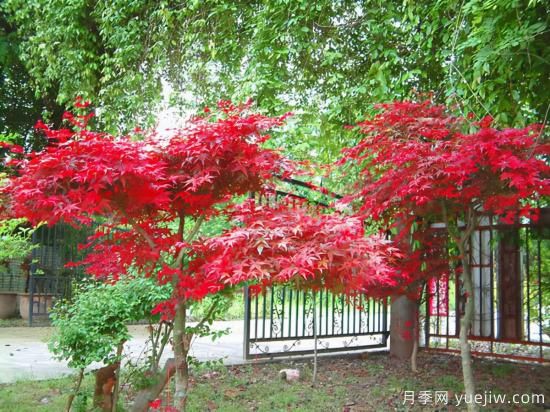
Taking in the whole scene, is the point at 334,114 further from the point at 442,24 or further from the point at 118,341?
the point at 118,341

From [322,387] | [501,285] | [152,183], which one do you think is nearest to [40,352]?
[322,387]

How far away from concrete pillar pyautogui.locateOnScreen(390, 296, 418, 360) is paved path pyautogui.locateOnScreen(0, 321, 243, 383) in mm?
2024

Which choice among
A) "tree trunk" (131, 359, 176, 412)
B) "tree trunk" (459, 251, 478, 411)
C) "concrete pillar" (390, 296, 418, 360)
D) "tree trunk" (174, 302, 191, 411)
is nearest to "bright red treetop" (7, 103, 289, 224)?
"tree trunk" (174, 302, 191, 411)

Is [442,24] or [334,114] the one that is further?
[334,114]

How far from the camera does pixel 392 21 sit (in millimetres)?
6516

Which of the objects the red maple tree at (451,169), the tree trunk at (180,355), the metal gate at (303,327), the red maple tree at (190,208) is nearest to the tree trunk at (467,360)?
the red maple tree at (451,169)

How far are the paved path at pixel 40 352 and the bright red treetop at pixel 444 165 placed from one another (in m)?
2.07

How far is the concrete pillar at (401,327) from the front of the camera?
7.04 m

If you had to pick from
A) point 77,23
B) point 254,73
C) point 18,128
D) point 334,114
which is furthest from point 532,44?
point 18,128

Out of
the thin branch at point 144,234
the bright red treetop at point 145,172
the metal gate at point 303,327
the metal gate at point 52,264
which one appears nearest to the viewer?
the bright red treetop at point 145,172

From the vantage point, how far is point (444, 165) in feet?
12.8

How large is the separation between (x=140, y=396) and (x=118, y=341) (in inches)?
20.5

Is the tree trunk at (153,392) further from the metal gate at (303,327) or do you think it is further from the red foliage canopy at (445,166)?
the red foliage canopy at (445,166)

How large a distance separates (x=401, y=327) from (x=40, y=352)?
14.4ft
